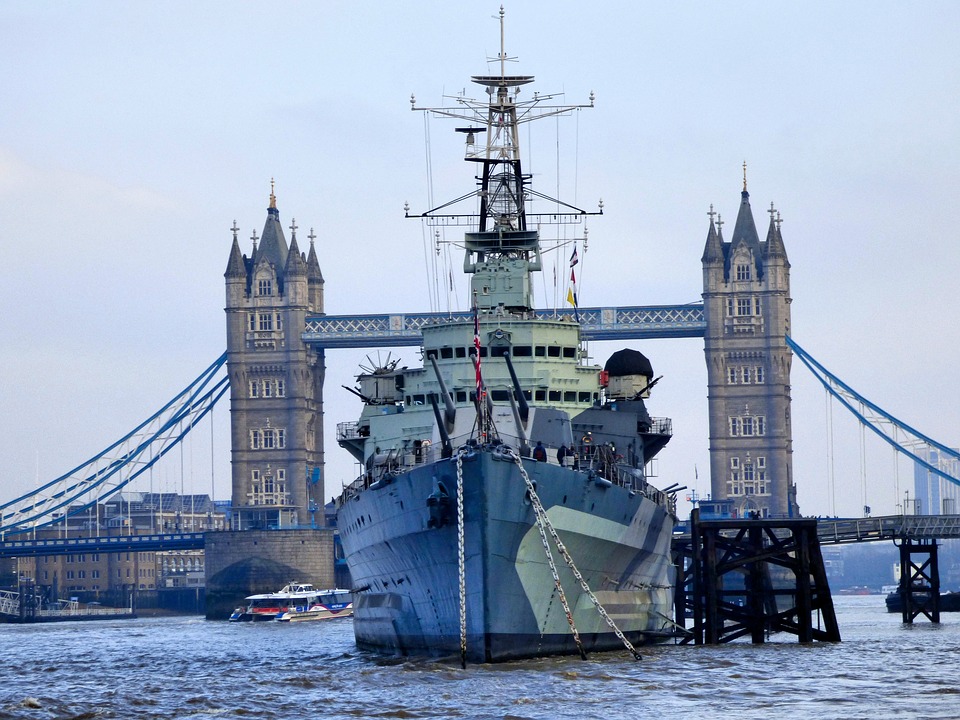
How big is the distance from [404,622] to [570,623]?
6.40m

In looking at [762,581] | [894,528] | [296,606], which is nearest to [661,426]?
[762,581]

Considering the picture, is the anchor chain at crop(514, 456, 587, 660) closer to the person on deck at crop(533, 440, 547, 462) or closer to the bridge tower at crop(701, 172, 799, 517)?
the person on deck at crop(533, 440, 547, 462)

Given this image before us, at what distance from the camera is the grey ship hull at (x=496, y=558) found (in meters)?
43.9

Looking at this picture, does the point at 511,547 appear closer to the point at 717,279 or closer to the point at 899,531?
→ the point at 899,531

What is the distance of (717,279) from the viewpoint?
15125cm

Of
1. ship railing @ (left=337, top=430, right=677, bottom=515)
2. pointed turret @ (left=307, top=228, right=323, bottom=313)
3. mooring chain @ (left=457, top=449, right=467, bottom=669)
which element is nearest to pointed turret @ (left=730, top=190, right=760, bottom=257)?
pointed turret @ (left=307, top=228, right=323, bottom=313)

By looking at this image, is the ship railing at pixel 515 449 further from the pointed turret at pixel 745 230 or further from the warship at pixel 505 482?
the pointed turret at pixel 745 230

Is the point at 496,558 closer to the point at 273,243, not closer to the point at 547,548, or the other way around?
the point at 547,548

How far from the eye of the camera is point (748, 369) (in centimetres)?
15000

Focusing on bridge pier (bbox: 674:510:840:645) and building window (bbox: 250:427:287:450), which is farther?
building window (bbox: 250:427:287:450)

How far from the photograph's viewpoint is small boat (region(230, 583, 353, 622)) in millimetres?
111812

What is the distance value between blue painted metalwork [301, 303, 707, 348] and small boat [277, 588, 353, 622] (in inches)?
1247

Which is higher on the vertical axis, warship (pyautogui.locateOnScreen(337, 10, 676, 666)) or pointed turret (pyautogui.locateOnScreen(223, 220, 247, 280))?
pointed turret (pyautogui.locateOnScreen(223, 220, 247, 280))

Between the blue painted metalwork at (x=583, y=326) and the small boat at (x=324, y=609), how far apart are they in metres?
31.7
